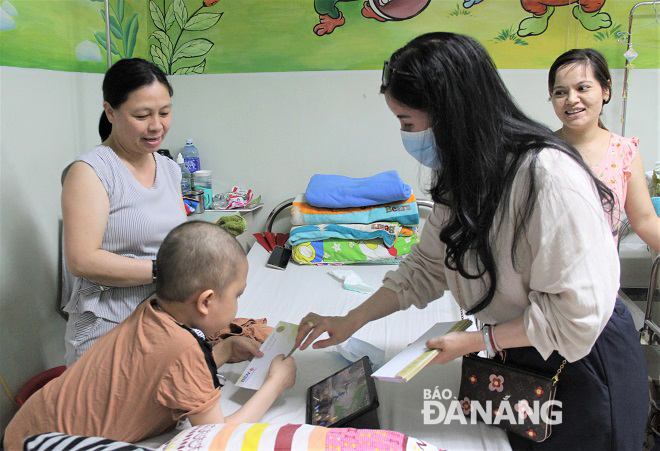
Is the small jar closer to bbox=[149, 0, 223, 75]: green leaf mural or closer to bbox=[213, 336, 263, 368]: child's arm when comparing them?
bbox=[149, 0, 223, 75]: green leaf mural

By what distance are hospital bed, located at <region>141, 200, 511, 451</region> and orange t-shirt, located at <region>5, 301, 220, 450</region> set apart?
0.12m

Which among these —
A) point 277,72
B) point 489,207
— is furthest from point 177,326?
point 277,72

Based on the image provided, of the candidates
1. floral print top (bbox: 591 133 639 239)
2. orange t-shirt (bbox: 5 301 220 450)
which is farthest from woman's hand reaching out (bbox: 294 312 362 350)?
floral print top (bbox: 591 133 639 239)

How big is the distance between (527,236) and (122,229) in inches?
45.9

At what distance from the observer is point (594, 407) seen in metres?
1.28

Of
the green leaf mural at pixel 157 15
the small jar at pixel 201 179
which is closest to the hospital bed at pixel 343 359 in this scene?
the small jar at pixel 201 179

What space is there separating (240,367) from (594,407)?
97 cm

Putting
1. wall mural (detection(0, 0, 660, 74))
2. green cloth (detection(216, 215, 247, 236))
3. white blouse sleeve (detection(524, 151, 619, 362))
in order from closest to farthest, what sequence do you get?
white blouse sleeve (detection(524, 151, 619, 362)), green cloth (detection(216, 215, 247, 236)), wall mural (detection(0, 0, 660, 74))

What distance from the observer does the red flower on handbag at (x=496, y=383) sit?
138cm

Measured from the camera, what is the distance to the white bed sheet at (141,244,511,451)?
143 centimetres

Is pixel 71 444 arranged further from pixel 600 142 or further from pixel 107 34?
pixel 600 142

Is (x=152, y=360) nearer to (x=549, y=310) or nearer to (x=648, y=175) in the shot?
(x=549, y=310)

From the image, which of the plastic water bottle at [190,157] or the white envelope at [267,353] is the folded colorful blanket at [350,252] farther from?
the white envelope at [267,353]

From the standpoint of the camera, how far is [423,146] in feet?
4.55
